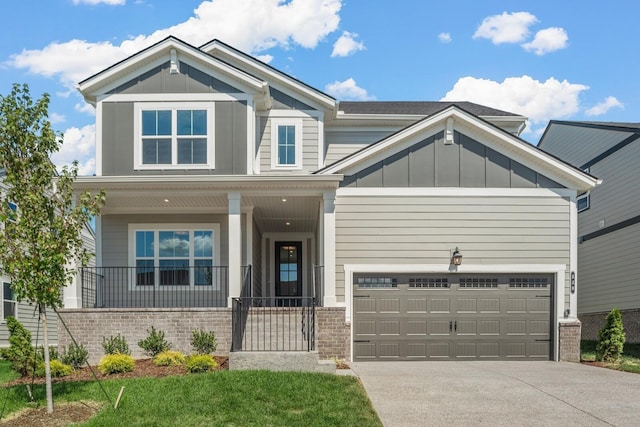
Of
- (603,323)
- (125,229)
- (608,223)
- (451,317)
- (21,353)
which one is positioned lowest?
(603,323)

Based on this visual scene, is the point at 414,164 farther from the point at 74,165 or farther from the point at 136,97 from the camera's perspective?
the point at 74,165

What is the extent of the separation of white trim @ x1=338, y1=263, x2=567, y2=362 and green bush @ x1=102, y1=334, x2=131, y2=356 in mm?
4685

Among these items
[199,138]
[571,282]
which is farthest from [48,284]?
[571,282]

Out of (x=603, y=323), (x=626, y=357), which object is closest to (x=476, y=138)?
(x=626, y=357)

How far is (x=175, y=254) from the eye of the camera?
1573 centimetres

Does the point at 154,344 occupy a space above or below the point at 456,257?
below

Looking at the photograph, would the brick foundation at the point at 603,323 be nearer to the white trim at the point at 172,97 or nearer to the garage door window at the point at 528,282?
the garage door window at the point at 528,282

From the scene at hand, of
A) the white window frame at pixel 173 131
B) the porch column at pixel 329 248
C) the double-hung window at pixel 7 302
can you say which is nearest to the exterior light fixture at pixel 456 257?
the porch column at pixel 329 248

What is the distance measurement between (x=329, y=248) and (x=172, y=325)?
145 inches

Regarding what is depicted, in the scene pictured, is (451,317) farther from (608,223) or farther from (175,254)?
(608,223)

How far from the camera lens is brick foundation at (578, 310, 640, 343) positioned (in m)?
18.5

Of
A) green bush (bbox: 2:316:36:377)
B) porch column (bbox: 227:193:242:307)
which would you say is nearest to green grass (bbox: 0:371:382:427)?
green bush (bbox: 2:316:36:377)

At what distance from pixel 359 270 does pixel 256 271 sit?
13.7 ft

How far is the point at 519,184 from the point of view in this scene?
1412 centimetres
